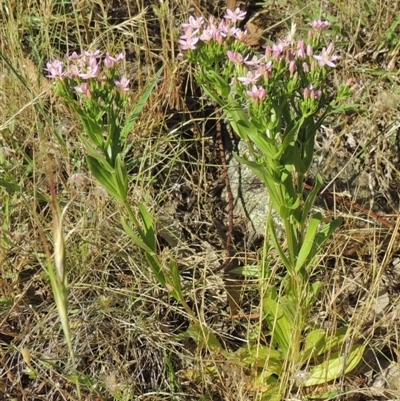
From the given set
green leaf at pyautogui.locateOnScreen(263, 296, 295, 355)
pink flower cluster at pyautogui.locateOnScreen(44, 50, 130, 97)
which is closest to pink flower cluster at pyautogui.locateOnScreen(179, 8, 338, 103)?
pink flower cluster at pyautogui.locateOnScreen(44, 50, 130, 97)

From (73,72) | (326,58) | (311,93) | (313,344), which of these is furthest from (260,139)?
(313,344)

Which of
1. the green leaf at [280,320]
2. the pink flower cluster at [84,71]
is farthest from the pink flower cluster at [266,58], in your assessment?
the green leaf at [280,320]

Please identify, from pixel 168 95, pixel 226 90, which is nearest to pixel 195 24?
pixel 226 90

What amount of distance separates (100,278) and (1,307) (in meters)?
0.32

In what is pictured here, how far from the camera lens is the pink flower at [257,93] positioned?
5.02 feet

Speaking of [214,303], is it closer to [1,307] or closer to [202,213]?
[202,213]

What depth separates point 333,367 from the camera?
188 centimetres

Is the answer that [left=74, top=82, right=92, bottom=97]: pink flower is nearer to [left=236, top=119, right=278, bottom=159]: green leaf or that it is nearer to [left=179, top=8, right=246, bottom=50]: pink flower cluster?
[left=179, top=8, right=246, bottom=50]: pink flower cluster

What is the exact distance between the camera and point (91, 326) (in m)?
1.91

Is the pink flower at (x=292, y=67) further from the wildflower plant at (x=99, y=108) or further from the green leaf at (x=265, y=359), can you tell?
the green leaf at (x=265, y=359)

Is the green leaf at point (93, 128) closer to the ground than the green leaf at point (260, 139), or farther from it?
farther from it

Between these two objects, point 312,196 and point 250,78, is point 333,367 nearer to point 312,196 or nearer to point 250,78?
point 312,196

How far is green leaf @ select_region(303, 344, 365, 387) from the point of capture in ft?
6.04

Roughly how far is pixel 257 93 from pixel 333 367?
867 millimetres
